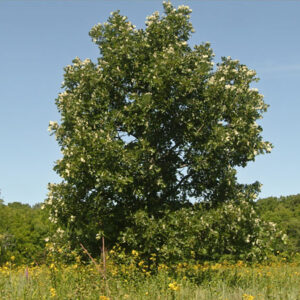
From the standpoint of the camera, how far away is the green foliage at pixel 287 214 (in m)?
83.1

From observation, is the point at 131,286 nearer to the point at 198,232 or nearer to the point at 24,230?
the point at 198,232

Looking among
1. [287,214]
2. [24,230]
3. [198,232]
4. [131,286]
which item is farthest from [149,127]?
[287,214]

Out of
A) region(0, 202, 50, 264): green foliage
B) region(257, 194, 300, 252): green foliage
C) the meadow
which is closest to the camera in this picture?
the meadow

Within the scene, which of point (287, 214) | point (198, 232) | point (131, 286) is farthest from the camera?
point (287, 214)

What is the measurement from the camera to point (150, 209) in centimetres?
1811

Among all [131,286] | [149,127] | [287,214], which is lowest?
[131,286]

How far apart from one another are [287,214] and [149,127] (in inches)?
3642

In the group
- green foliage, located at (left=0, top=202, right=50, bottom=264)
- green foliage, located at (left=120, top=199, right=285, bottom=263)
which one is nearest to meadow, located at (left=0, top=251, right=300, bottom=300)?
green foliage, located at (left=120, top=199, right=285, bottom=263)

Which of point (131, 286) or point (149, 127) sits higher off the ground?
point (149, 127)

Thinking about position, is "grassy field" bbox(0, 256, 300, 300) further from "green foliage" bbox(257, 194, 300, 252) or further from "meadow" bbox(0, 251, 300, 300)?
"green foliage" bbox(257, 194, 300, 252)

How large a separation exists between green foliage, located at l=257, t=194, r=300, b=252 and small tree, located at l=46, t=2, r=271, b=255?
4906 centimetres

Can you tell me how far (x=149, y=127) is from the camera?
17453 mm

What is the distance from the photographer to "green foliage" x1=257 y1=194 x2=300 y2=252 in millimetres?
83069

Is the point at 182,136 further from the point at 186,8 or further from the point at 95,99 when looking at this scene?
the point at 186,8
